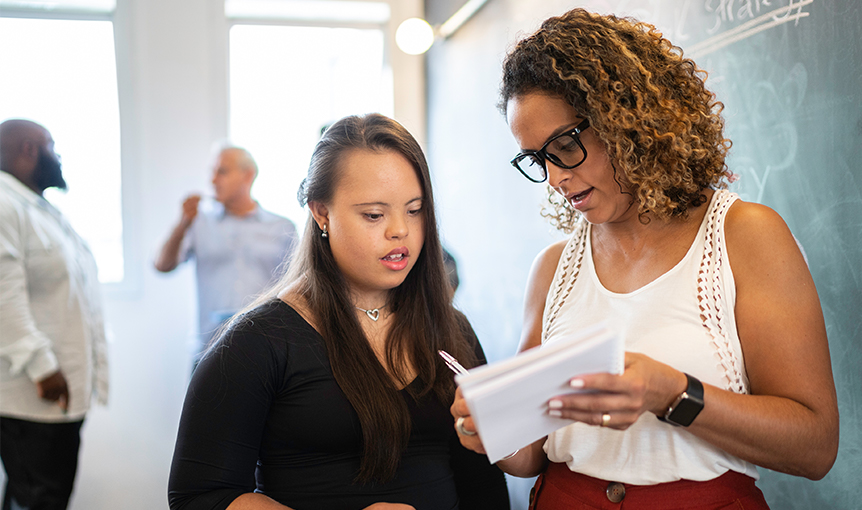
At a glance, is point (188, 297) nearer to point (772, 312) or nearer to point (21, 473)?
point (21, 473)

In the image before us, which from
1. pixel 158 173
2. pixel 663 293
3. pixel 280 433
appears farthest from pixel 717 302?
pixel 158 173

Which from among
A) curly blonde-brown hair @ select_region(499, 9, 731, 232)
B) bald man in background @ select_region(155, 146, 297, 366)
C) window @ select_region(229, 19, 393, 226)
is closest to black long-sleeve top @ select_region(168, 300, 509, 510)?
curly blonde-brown hair @ select_region(499, 9, 731, 232)

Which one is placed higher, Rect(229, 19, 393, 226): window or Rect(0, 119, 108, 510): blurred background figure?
Rect(229, 19, 393, 226): window

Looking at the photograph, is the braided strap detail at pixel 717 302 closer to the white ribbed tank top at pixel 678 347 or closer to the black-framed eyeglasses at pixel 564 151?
the white ribbed tank top at pixel 678 347

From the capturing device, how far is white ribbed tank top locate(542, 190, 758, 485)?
972 millimetres

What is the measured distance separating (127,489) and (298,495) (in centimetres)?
306

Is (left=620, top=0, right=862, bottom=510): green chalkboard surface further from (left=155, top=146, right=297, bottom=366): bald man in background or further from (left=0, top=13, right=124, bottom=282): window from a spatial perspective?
(left=0, top=13, right=124, bottom=282): window

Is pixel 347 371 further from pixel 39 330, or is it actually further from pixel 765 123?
pixel 39 330

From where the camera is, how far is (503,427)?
79 cm

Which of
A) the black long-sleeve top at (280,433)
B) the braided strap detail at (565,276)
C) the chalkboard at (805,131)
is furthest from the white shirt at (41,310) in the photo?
the braided strap detail at (565,276)

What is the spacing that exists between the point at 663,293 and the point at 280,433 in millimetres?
739

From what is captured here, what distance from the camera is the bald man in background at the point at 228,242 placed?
11.1 ft

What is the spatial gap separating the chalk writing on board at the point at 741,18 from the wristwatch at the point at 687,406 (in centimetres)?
92

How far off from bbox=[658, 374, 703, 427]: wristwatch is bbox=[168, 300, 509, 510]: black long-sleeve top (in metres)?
0.56
